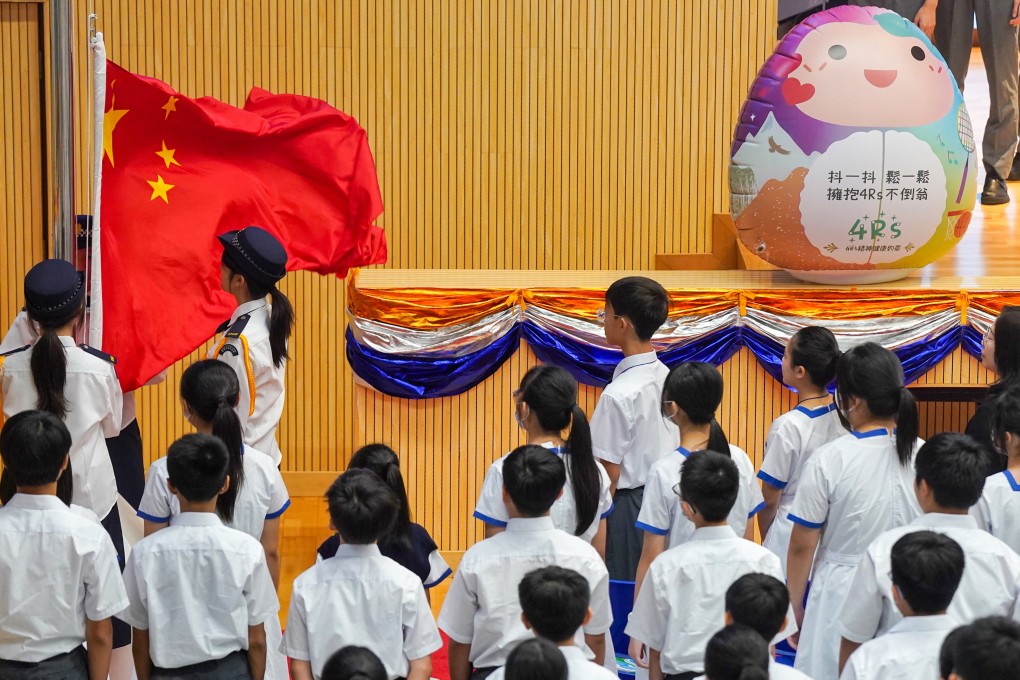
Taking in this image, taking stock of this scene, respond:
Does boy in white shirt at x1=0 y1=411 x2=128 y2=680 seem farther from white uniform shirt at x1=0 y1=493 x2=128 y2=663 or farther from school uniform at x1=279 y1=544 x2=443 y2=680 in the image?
school uniform at x1=279 y1=544 x2=443 y2=680

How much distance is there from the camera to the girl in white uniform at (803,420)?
12.7 ft

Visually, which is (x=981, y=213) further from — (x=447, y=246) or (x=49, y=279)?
(x=49, y=279)

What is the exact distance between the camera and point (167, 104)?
15.8ft

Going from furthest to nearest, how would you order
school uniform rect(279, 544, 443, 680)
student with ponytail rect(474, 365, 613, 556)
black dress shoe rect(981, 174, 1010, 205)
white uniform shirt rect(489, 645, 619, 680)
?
black dress shoe rect(981, 174, 1010, 205) → student with ponytail rect(474, 365, 613, 556) → school uniform rect(279, 544, 443, 680) → white uniform shirt rect(489, 645, 619, 680)

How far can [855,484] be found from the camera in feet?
11.2

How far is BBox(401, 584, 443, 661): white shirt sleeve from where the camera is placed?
2.80 meters

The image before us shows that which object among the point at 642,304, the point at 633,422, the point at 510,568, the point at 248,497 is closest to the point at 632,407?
the point at 633,422

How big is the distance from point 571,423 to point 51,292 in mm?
1548

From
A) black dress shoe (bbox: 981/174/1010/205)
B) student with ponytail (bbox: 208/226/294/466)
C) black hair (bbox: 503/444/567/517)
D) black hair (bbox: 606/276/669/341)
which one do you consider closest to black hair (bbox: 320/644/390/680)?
black hair (bbox: 503/444/567/517)

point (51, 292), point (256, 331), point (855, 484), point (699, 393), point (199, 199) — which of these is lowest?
point (855, 484)

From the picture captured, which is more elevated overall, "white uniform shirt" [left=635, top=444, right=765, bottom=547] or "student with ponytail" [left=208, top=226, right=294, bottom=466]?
"student with ponytail" [left=208, top=226, right=294, bottom=466]

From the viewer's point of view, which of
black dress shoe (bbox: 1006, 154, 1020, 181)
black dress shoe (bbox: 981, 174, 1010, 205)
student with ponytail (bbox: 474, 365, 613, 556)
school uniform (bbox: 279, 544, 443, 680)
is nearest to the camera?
school uniform (bbox: 279, 544, 443, 680)

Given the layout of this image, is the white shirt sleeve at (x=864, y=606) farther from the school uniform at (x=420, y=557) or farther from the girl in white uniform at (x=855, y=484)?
the school uniform at (x=420, y=557)

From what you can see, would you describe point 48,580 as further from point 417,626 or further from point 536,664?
point 536,664
